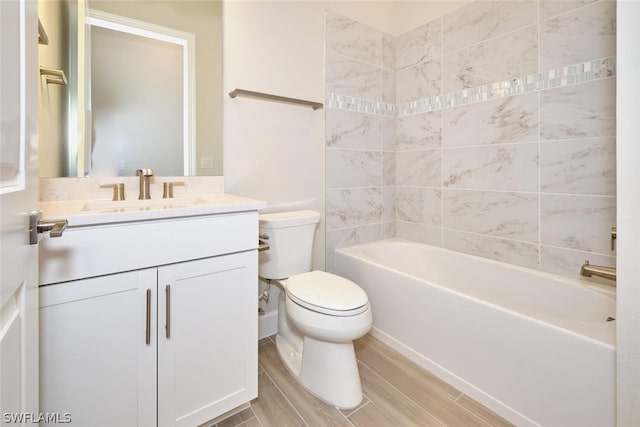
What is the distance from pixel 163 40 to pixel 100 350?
1.44 m

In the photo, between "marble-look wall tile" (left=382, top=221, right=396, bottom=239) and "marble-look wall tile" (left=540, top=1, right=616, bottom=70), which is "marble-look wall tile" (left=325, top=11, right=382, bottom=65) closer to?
"marble-look wall tile" (left=540, top=1, right=616, bottom=70)

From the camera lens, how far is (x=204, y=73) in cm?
168

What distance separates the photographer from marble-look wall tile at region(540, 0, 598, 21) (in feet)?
5.21

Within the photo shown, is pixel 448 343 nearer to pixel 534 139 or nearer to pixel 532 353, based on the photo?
pixel 532 353

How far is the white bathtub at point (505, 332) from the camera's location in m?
1.13

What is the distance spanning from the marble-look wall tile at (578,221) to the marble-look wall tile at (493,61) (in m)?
0.77

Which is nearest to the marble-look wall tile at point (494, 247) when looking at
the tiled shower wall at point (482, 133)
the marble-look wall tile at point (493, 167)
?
the tiled shower wall at point (482, 133)

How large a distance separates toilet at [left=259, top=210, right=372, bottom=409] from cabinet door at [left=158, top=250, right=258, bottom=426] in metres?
0.27

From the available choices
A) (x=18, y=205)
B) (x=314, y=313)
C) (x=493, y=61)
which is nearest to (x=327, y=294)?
(x=314, y=313)

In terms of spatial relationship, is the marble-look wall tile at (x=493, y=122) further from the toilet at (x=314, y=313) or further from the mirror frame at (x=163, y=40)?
the mirror frame at (x=163, y=40)

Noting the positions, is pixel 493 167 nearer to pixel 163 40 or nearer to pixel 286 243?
pixel 286 243

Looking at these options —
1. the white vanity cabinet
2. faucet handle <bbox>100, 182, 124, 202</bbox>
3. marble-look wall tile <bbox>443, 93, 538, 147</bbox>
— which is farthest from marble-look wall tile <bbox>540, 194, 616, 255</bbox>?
faucet handle <bbox>100, 182, 124, 202</bbox>

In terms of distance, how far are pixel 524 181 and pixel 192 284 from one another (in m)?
1.88

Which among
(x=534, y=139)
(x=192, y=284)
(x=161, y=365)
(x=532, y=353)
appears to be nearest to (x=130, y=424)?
(x=161, y=365)
